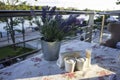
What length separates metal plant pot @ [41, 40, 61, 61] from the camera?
1099mm

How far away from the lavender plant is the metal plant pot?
0.03 m

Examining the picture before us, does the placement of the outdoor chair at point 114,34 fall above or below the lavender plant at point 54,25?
below

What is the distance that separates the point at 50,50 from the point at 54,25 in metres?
0.18

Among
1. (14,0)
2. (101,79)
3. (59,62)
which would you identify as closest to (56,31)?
(59,62)

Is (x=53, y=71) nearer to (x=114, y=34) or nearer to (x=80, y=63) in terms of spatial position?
(x=80, y=63)

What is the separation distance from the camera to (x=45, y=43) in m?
1.10

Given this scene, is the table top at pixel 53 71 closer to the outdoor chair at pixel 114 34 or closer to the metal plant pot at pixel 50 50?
the metal plant pot at pixel 50 50

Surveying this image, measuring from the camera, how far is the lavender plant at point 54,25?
1.04 metres

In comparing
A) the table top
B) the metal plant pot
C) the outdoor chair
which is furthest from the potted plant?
the outdoor chair

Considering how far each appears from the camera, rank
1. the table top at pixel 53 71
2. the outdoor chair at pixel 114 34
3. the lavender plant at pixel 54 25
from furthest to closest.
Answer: the outdoor chair at pixel 114 34 < the lavender plant at pixel 54 25 < the table top at pixel 53 71

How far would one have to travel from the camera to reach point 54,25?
104 cm

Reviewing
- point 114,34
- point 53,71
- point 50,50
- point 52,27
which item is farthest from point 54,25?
point 114,34

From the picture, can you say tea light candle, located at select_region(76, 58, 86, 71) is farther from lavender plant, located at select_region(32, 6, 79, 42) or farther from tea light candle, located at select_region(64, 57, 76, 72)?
lavender plant, located at select_region(32, 6, 79, 42)

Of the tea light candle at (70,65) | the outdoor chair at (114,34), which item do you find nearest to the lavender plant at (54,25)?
the tea light candle at (70,65)
